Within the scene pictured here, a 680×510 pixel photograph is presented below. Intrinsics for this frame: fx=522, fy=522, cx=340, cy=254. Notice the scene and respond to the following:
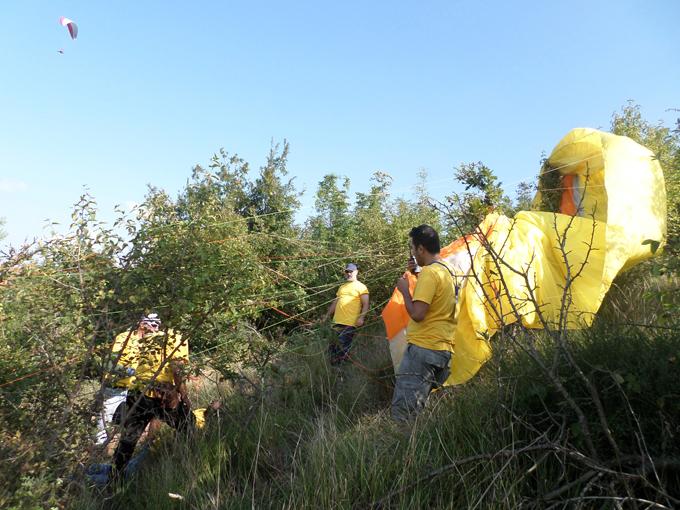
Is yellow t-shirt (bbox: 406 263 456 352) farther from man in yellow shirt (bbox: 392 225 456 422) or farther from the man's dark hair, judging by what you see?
the man's dark hair

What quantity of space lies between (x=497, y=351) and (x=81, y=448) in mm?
2727

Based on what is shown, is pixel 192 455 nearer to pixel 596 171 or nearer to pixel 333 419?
pixel 333 419

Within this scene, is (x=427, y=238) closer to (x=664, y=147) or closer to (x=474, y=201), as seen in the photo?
(x=474, y=201)

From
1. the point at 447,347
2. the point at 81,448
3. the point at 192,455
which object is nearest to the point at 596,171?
the point at 447,347

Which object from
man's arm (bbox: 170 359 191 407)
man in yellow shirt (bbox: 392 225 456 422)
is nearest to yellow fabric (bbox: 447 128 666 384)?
man in yellow shirt (bbox: 392 225 456 422)

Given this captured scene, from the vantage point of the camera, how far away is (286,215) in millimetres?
11320

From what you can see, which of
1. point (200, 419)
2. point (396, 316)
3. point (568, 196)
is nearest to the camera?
point (200, 419)

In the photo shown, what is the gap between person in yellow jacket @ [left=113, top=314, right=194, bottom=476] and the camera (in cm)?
384

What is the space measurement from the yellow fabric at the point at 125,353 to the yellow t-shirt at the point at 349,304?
3.00 meters

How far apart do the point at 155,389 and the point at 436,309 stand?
7.90 ft

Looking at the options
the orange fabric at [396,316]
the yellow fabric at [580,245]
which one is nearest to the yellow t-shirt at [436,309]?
the yellow fabric at [580,245]

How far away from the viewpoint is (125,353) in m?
3.72

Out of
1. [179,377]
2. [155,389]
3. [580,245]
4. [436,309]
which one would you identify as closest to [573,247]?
[580,245]

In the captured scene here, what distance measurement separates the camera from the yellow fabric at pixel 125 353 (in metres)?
3.60
